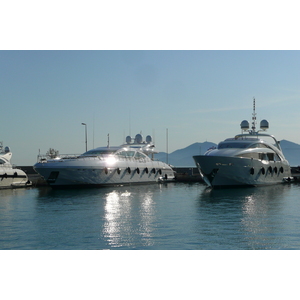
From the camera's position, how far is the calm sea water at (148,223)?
17.4 m

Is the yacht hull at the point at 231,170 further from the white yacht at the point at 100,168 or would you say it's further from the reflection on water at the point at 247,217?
the white yacht at the point at 100,168

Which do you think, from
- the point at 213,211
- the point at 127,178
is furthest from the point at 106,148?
the point at 213,211

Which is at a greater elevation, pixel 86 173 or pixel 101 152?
pixel 101 152

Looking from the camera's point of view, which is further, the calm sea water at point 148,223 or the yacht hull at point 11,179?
the yacht hull at point 11,179

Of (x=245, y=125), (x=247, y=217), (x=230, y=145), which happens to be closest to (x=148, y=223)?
(x=247, y=217)

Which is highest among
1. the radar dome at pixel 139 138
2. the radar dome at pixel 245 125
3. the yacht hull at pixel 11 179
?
the radar dome at pixel 245 125

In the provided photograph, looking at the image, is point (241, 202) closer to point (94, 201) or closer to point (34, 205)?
point (94, 201)

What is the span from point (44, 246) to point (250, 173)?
2987 cm

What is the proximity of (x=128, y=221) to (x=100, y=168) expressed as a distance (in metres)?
22.2

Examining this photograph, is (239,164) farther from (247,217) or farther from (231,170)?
(247,217)

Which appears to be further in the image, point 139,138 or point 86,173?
point 139,138

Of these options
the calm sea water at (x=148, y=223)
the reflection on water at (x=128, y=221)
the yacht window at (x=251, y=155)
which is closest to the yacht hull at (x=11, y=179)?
the calm sea water at (x=148, y=223)

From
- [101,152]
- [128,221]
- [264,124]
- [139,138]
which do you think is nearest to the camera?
[128,221]

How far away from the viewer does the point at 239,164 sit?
41719mm
